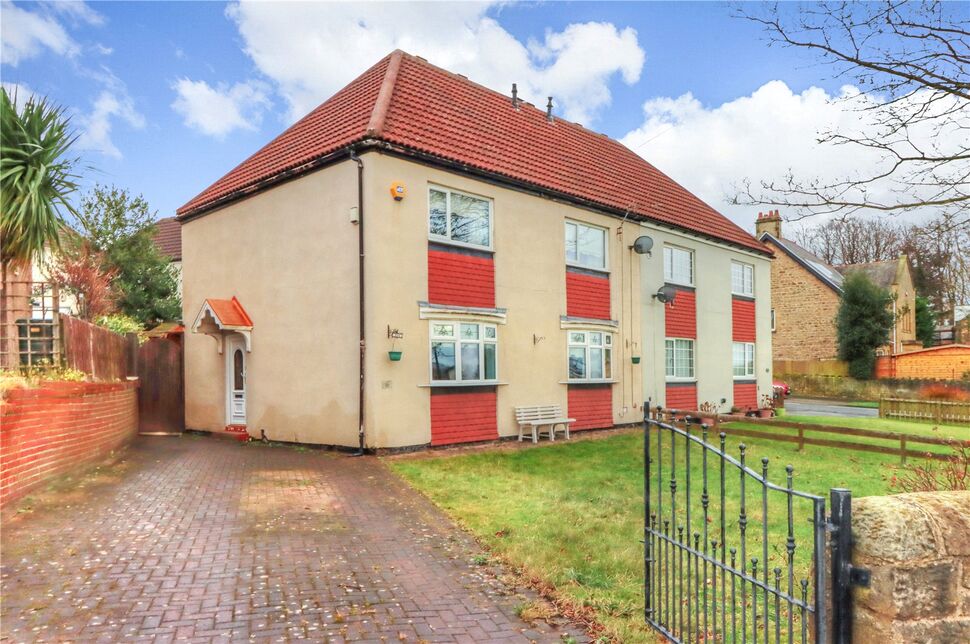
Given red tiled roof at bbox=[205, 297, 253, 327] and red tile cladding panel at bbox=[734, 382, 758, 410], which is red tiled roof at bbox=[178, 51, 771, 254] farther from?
red tile cladding panel at bbox=[734, 382, 758, 410]

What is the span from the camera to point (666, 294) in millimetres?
19859

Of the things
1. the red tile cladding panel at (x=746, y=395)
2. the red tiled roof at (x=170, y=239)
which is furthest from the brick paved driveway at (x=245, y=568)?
the red tiled roof at (x=170, y=239)

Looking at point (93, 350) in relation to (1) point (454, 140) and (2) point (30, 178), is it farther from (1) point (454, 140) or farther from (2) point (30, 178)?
(1) point (454, 140)

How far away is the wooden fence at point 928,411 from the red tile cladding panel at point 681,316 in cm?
984

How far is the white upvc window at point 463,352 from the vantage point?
14.1 m

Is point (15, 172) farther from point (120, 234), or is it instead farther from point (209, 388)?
point (120, 234)

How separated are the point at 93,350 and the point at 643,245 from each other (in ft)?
46.7

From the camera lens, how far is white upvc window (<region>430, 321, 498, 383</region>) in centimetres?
1410

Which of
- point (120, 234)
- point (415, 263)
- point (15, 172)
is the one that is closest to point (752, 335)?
point (415, 263)

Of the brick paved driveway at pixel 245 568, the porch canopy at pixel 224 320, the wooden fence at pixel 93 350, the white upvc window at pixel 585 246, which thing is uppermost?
the white upvc window at pixel 585 246

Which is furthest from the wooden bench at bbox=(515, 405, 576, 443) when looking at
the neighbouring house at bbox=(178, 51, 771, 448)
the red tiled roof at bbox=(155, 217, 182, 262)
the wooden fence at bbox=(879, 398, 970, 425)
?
the red tiled roof at bbox=(155, 217, 182, 262)

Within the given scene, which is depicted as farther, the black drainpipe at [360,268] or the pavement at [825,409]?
the pavement at [825,409]

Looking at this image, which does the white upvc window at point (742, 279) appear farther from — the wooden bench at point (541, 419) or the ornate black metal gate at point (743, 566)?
Answer: the ornate black metal gate at point (743, 566)

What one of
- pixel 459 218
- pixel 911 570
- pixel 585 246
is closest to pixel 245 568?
pixel 911 570
